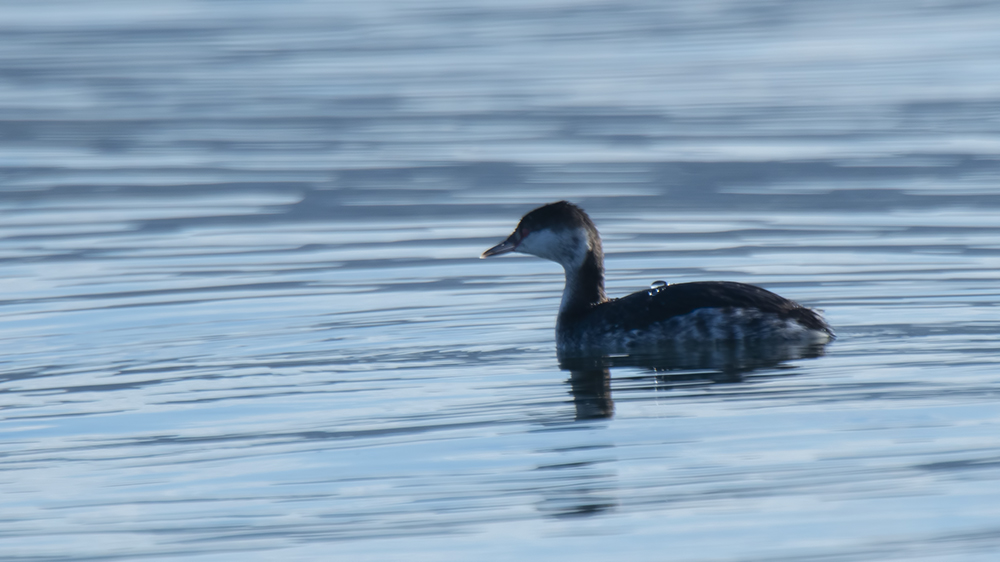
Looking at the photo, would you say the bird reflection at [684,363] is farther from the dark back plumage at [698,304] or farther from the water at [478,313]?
the dark back plumage at [698,304]

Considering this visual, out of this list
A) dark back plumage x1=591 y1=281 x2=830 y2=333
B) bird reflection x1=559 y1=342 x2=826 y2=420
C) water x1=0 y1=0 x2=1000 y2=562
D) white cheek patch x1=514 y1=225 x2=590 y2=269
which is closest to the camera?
water x1=0 y1=0 x2=1000 y2=562

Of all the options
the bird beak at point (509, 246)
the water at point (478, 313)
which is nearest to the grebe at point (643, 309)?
the bird beak at point (509, 246)

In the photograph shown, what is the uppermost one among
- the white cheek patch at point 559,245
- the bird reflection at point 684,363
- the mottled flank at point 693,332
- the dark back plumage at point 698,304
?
the white cheek patch at point 559,245

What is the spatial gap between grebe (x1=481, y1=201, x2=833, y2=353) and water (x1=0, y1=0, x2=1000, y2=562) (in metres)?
0.32

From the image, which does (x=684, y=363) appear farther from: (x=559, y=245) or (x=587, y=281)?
(x=559, y=245)

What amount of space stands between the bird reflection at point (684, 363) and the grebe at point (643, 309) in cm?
7

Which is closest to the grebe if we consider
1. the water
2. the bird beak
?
the bird beak

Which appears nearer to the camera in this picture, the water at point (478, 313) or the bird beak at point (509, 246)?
the water at point (478, 313)

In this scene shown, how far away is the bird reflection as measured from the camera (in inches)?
366

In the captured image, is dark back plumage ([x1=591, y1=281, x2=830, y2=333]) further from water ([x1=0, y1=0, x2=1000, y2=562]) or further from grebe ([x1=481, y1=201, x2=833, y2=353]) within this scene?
water ([x1=0, y1=0, x2=1000, y2=562])

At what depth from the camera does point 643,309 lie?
34.1ft

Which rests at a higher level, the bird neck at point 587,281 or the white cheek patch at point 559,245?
the white cheek patch at point 559,245

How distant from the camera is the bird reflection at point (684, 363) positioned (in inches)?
366

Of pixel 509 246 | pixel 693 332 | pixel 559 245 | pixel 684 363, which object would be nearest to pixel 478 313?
pixel 509 246
